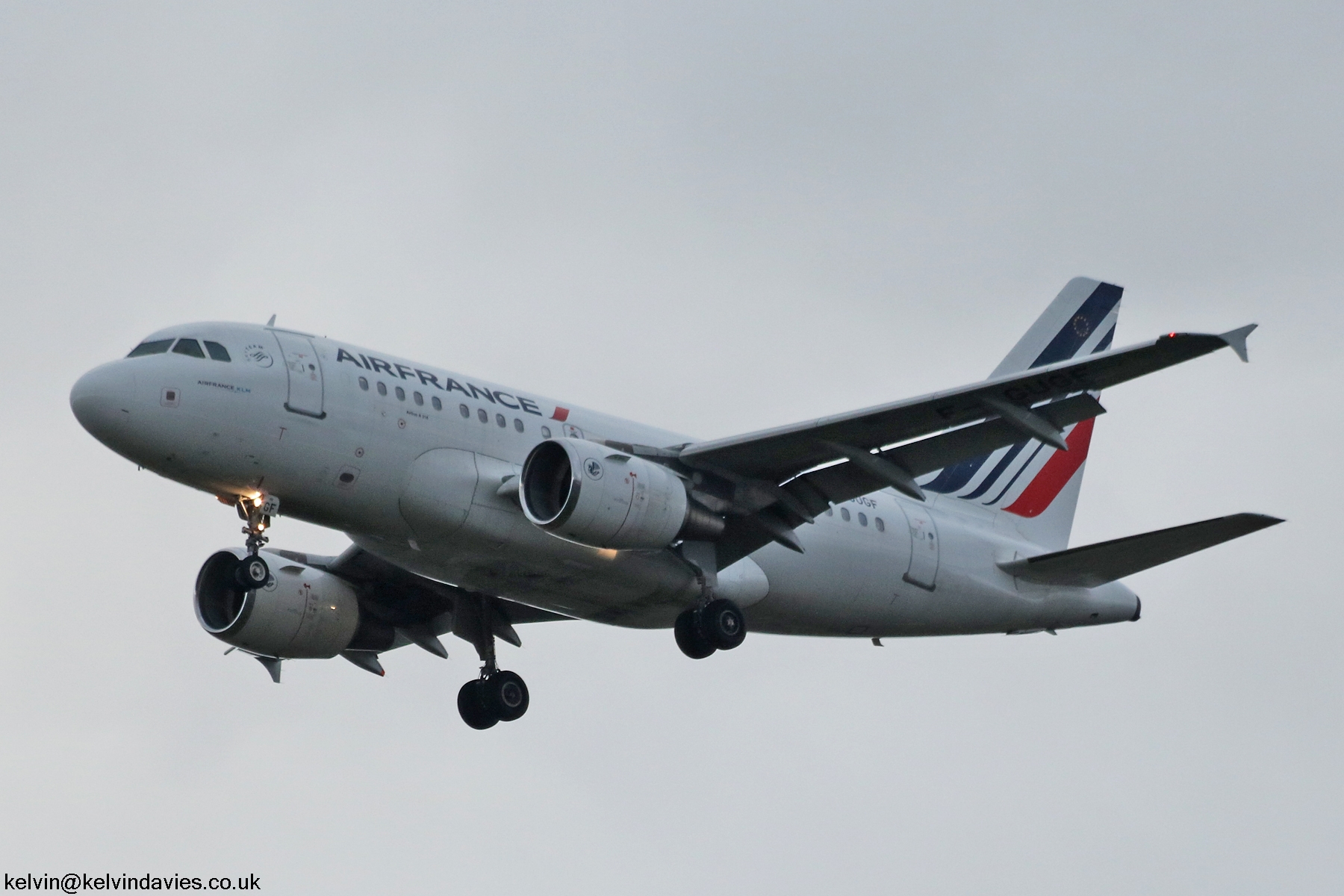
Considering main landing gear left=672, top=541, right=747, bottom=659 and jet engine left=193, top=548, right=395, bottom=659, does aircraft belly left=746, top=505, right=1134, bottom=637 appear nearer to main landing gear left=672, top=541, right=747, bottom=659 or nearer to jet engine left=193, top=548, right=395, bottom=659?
main landing gear left=672, top=541, right=747, bottom=659

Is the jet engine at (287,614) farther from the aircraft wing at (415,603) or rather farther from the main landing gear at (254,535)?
the main landing gear at (254,535)

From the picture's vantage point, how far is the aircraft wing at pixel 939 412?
89.7 ft

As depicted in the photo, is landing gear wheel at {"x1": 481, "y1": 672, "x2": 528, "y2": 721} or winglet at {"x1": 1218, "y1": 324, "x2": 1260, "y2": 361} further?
landing gear wheel at {"x1": 481, "y1": 672, "x2": 528, "y2": 721}

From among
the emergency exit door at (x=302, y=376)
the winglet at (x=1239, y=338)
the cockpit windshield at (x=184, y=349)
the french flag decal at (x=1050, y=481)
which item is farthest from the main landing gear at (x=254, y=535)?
the french flag decal at (x=1050, y=481)

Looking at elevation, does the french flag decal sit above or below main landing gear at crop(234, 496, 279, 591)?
above

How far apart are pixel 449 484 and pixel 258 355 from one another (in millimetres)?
3497

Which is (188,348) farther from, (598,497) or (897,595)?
(897,595)

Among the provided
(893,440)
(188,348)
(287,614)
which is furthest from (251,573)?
(893,440)

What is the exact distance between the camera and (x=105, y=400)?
27.8 m

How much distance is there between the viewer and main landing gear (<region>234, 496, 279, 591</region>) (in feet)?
94.4

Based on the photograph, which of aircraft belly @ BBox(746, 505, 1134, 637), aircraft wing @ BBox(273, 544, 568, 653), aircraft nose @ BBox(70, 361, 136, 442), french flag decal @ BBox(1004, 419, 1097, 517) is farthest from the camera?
french flag decal @ BBox(1004, 419, 1097, 517)

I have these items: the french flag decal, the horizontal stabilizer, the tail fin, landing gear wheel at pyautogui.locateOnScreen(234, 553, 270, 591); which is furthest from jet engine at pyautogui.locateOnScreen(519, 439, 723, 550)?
the french flag decal

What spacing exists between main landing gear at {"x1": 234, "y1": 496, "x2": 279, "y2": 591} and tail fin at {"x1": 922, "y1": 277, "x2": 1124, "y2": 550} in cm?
1414

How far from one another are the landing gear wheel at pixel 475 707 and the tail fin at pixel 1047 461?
9.61 m
